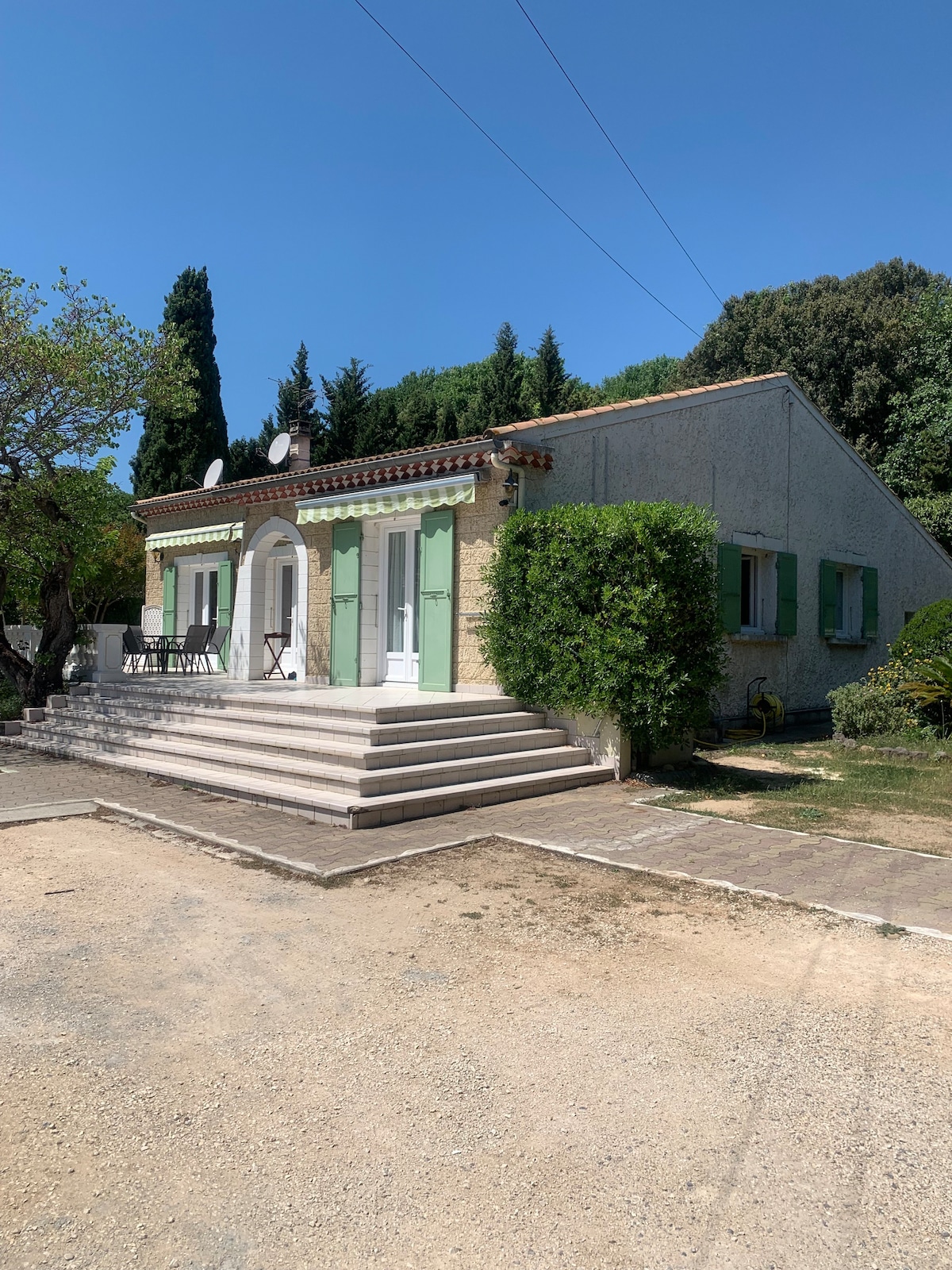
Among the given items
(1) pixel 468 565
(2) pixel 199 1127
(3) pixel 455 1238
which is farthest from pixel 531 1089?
(1) pixel 468 565

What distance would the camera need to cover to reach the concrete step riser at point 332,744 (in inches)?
320

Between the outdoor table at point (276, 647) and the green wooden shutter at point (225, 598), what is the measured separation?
1031mm

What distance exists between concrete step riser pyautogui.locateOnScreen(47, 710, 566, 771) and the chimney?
651 cm

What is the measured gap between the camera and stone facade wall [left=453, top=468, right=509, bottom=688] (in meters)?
10.8

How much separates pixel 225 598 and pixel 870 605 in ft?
40.4

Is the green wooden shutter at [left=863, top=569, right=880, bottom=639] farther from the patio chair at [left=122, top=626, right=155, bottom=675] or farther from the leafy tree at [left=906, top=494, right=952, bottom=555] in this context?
the patio chair at [left=122, top=626, right=155, bottom=675]

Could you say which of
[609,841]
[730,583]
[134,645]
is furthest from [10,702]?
[730,583]

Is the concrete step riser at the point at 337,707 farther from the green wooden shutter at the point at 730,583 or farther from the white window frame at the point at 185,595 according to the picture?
the white window frame at the point at 185,595

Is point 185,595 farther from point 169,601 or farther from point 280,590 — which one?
point 280,590

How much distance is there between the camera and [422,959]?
428cm

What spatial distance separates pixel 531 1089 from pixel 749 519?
12.3 meters

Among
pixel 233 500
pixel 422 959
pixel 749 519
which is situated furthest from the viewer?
pixel 233 500

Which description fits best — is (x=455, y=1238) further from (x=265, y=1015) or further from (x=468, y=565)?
(x=468, y=565)

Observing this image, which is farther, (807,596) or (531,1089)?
(807,596)
